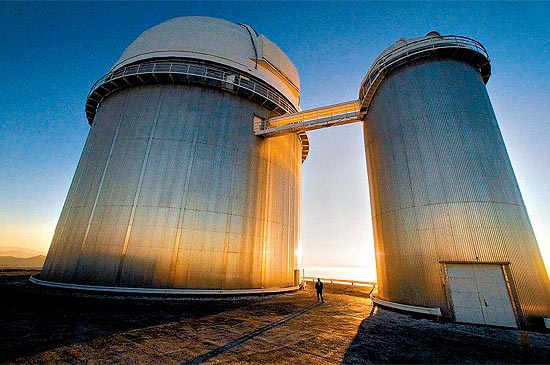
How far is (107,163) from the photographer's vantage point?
57.0 feet

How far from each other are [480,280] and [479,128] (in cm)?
765

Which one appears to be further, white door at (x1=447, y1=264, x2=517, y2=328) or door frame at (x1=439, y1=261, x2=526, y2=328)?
white door at (x1=447, y1=264, x2=517, y2=328)

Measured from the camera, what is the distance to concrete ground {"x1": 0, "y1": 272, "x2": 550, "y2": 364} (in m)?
5.43

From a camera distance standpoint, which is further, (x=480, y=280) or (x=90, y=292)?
(x=90, y=292)

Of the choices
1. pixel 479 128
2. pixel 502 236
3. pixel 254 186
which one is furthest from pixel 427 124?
pixel 254 186

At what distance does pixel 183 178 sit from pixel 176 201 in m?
1.67

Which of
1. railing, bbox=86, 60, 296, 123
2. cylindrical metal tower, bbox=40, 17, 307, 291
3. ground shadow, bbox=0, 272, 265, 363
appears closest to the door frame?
ground shadow, bbox=0, 272, 265, 363

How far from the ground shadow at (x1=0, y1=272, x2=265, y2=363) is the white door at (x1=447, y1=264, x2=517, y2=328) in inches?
399

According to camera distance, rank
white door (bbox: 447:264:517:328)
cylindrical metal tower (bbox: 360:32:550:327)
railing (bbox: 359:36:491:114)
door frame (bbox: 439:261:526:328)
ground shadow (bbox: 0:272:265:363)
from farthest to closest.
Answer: railing (bbox: 359:36:491:114)
cylindrical metal tower (bbox: 360:32:550:327)
white door (bbox: 447:264:517:328)
door frame (bbox: 439:261:526:328)
ground shadow (bbox: 0:272:265:363)

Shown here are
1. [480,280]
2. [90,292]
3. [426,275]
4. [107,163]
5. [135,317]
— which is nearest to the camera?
[135,317]

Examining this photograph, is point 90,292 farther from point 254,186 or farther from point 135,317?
point 254,186

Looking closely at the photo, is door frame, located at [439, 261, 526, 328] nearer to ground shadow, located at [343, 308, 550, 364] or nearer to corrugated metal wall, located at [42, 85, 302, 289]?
ground shadow, located at [343, 308, 550, 364]

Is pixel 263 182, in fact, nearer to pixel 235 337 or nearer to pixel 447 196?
pixel 447 196

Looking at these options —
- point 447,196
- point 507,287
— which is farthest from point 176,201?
point 507,287
